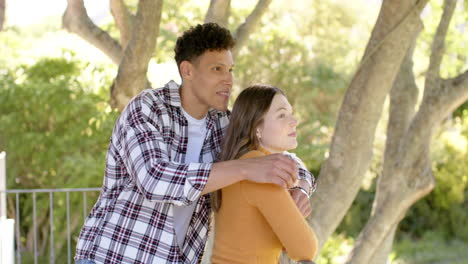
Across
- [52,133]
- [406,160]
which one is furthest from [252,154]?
[52,133]

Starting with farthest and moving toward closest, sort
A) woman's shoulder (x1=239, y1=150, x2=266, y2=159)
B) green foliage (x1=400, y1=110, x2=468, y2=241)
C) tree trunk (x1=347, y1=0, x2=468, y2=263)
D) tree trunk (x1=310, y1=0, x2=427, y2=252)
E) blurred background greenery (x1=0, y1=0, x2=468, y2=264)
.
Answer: green foliage (x1=400, y1=110, x2=468, y2=241) < blurred background greenery (x1=0, y1=0, x2=468, y2=264) < tree trunk (x1=347, y1=0, x2=468, y2=263) < tree trunk (x1=310, y1=0, x2=427, y2=252) < woman's shoulder (x1=239, y1=150, x2=266, y2=159)

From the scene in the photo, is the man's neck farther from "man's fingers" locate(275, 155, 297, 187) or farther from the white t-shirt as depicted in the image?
"man's fingers" locate(275, 155, 297, 187)

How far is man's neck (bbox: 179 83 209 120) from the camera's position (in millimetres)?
2188

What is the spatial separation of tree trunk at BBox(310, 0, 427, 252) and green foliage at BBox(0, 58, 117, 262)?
13.8 feet

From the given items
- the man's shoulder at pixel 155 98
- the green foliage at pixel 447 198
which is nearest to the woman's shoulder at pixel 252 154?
the man's shoulder at pixel 155 98

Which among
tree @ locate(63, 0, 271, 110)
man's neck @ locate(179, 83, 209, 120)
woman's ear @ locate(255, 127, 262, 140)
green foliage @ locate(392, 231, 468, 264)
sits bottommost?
green foliage @ locate(392, 231, 468, 264)

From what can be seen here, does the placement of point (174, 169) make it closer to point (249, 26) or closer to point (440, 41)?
point (249, 26)

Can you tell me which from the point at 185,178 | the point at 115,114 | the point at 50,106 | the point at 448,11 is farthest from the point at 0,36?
the point at 185,178

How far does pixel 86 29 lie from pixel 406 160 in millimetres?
2525

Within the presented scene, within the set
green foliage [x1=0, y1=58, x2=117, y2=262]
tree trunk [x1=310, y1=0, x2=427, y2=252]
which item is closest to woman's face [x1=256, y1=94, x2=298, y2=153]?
tree trunk [x1=310, y1=0, x2=427, y2=252]

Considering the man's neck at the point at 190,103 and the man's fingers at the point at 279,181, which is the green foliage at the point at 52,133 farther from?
the man's fingers at the point at 279,181

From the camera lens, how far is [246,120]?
201 cm

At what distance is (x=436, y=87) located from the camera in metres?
4.77

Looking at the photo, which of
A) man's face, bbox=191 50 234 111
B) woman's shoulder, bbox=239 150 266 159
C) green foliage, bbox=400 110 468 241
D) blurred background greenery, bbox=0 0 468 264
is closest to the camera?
woman's shoulder, bbox=239 150 266 159
